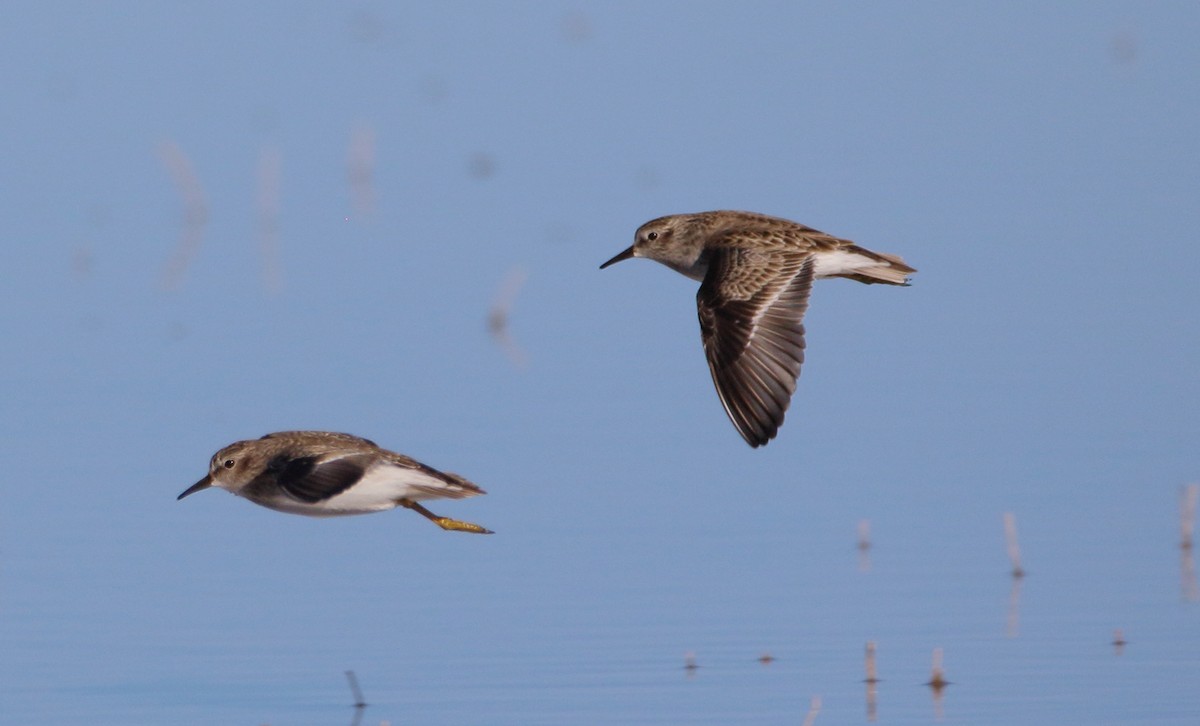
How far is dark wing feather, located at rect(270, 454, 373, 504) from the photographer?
12.2 m

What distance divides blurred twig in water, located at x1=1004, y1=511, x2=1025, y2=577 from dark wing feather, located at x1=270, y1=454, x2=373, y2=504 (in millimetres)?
4190

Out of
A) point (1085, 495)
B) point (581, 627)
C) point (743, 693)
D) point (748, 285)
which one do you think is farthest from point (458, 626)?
point (1085, 495)

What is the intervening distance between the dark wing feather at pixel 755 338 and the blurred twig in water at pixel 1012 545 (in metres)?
2.83

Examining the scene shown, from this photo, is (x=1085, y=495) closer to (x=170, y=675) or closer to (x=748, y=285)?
(x=748, y=285)

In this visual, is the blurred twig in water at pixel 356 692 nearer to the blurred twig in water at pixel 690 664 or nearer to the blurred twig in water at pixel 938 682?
the blurred twig in water at pixel 690 664

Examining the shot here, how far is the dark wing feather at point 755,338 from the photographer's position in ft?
40.1

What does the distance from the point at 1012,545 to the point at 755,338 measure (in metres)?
3.34

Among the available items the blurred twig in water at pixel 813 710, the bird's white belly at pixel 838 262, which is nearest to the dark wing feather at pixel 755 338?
the bird's white belly at pixel 838 262

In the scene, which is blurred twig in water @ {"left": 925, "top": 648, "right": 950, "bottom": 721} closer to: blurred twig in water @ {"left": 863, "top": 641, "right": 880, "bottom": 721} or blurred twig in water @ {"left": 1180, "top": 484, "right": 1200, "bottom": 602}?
blurred twig in water @ {"left": 863, "top": 641, "right": 880, "bottom": 721}

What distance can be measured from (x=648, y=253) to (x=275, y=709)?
288 cm

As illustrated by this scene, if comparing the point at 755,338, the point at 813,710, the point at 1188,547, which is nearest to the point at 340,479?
the point at 755,338

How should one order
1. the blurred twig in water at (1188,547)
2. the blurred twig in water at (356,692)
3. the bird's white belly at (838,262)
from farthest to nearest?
the blurred twig in water at (1188,547)
the blurred twig in water at (356,692)
the bird's white belly at (838,262)

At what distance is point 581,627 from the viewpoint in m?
14.5

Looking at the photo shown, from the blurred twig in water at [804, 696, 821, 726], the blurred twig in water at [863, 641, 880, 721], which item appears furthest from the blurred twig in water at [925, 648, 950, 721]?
the blurred twig in water at [804, 696, 821, 726]
